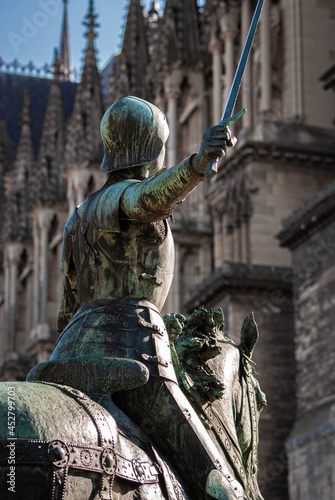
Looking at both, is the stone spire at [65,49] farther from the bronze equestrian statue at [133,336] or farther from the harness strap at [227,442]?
the harness strap at [227,442]

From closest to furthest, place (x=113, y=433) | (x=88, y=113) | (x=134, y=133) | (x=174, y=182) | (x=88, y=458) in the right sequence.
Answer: (x=88, y=458) < (x=113, y=433) < (x=174, y=182) < (x=134, y=133) < (x=88, y=113)

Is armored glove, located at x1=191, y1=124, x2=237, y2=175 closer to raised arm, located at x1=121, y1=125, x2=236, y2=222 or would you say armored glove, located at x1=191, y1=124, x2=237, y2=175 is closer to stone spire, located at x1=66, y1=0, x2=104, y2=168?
raised arm, located at x1=121, y1=125, x2=236, y2=222

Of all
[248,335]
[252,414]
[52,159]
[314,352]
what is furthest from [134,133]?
[52,159]

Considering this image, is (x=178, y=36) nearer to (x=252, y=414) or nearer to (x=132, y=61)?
(x=132, y=61)

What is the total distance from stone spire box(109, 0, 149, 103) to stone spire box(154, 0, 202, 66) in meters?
1.45

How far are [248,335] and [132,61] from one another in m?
41.9

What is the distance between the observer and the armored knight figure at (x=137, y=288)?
6367mm

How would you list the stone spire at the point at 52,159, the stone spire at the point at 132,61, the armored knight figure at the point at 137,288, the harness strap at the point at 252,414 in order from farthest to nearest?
1. the stone spire at the point at 52,159
2. the stone spire at the point at 132,61
3. the harness strap at the point at 252,414
4. the armored knight figure at the point at 137,288

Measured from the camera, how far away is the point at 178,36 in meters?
45.7

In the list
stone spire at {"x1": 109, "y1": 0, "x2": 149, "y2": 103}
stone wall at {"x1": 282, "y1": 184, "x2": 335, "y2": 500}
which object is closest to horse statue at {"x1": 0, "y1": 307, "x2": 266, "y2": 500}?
stone wall at {"x1": 282, "y1": 184, "x2": 335, "y2": 500}

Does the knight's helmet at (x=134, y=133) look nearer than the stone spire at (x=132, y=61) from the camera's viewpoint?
Yes

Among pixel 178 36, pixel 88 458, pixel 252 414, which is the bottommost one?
pixel 88 458

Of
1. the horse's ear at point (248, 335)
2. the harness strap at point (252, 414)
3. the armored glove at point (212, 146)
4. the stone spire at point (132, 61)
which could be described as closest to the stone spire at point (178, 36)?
the stone spire at point (132, 61)

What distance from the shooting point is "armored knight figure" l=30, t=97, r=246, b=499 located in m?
6.37
